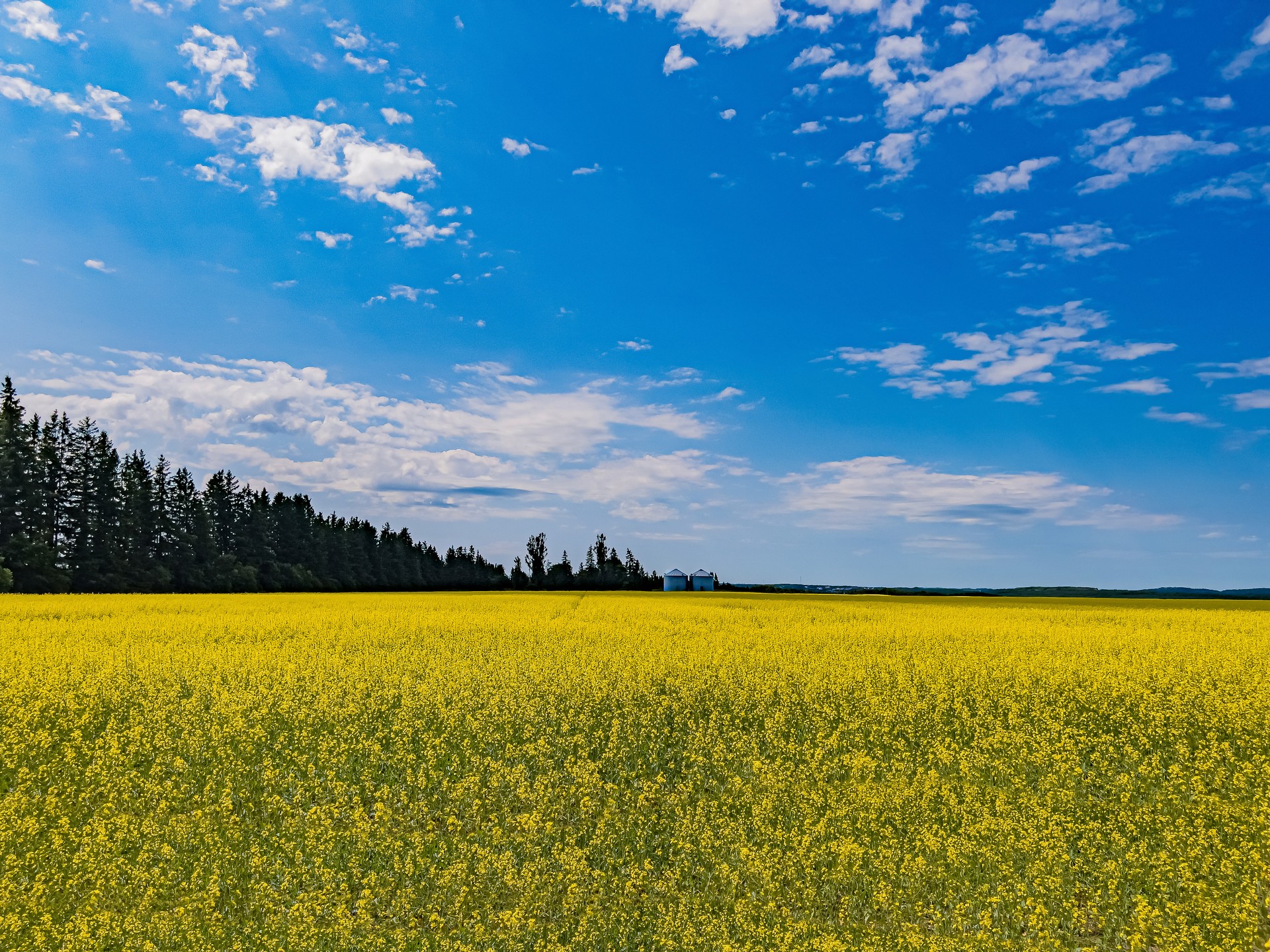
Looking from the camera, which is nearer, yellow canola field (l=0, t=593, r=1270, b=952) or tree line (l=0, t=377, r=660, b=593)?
yellow canola field (l=0, t=593, r=1270, b=952)

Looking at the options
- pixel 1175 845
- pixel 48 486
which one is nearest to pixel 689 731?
pixel 1175 845

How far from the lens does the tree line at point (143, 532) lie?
53438mm

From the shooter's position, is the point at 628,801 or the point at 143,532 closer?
the point at 628,801

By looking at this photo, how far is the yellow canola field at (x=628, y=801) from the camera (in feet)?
24.4

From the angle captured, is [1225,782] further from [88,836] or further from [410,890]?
[88,836]

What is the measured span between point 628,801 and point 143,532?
69942 millimetres

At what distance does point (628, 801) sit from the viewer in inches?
382

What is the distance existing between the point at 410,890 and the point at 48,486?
6787 centimetres

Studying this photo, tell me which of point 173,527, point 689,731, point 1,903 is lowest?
point 1,903

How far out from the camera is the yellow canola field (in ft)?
24.4

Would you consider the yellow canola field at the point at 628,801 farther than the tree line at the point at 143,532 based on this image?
No

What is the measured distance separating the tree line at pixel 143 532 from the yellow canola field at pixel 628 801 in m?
46.6

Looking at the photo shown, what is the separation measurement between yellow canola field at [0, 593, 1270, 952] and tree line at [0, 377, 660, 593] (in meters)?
46.6

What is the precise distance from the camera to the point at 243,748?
11281mm
